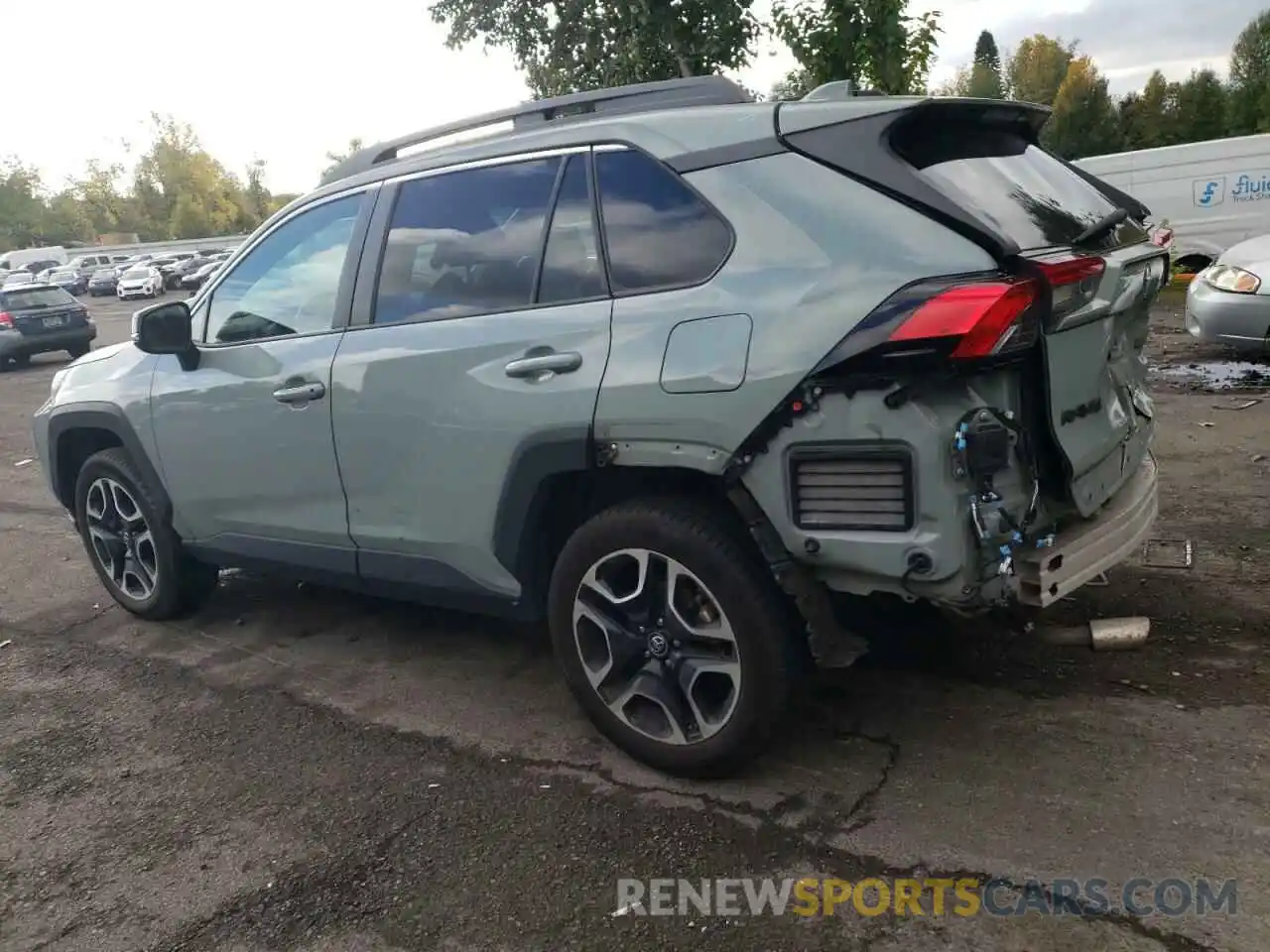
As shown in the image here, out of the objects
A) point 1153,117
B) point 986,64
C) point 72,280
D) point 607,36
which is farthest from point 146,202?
point 607,36

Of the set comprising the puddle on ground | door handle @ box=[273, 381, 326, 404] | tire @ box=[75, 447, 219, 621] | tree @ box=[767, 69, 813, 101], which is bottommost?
the puddle on ground

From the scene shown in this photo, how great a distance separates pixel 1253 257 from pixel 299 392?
26.5 feet

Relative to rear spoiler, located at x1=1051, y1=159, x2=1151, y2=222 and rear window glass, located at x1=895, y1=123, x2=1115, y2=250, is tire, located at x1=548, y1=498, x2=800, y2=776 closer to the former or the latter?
rear window glass, located at x1=895, y1=123, x2=1115, y2=250

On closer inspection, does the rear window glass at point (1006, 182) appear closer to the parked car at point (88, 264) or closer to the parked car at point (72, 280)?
the parked car at point (72, 280)

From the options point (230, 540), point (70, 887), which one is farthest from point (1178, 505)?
point (70, 887)

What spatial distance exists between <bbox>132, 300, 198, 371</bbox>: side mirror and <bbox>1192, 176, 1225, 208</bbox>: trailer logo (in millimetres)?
15923

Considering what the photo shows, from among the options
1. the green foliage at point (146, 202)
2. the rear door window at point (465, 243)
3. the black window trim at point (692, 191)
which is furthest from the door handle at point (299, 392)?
the green foliage at point (146, 202)

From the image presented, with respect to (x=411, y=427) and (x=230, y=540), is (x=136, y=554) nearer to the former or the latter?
(x=230, y=540)

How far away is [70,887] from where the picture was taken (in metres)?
3.03

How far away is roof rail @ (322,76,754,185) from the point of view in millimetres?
3484

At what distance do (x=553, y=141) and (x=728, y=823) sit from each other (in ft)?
7.14

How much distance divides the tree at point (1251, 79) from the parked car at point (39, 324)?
3634 cm

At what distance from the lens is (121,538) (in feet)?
16.6

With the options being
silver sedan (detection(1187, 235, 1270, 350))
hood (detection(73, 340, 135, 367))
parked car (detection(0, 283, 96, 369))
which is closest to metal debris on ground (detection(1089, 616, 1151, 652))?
hood (detection(73, 340, 135, 367))
